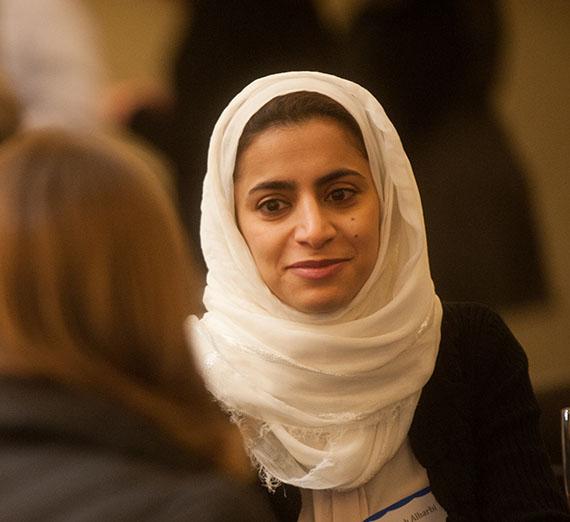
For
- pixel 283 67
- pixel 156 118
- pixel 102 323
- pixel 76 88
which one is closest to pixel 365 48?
pixel 283 67

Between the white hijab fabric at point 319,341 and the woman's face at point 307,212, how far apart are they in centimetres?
2

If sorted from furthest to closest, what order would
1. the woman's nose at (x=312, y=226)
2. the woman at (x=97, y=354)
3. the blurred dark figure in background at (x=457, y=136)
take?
the blurred dark figure in background at (x=457, y=136), the woman's nose at (x=312, y=226), the woman at (x=97, y=354)

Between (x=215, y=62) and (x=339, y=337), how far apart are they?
542 millimetres

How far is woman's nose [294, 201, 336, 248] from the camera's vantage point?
1201 mm

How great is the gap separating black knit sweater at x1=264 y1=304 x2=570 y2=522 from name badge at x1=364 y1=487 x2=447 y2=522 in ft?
0.05

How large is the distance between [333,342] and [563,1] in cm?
99

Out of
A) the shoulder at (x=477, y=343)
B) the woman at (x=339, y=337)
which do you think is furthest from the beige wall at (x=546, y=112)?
the woman at (x=339, y=337)

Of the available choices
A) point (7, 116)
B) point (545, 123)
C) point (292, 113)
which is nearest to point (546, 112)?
point (545, 123)

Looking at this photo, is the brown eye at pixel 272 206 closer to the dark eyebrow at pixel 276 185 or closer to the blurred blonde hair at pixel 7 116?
the dark eyebrow at pixel 276 185

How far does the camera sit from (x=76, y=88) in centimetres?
134

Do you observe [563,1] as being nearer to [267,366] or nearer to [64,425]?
[267,366]

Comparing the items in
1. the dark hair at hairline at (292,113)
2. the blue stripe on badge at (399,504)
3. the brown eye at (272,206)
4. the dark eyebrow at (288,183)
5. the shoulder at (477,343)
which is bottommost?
the blue stripe on badge at (399,504)

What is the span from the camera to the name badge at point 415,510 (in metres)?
1.21

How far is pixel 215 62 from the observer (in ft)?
4.81
